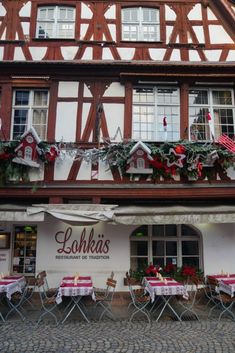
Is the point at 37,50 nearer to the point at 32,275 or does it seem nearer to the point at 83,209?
the point at 83,209

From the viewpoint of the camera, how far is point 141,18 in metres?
10.9

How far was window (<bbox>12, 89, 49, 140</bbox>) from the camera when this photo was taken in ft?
33.0

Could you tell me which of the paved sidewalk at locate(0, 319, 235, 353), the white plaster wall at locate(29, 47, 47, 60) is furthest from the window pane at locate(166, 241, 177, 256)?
the white plaster wall at locate(29, 47, 47, 60)

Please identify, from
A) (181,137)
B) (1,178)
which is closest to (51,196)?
(1,178)

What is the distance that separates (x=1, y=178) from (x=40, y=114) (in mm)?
2279

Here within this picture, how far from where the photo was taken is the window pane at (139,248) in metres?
10.0

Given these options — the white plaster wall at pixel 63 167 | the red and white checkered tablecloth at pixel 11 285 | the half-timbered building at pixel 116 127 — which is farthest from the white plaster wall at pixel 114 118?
the red and white checkered tablecloth at pixel 11 285

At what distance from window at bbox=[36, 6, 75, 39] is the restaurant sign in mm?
6021

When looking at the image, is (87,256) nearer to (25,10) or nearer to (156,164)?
(156,164)

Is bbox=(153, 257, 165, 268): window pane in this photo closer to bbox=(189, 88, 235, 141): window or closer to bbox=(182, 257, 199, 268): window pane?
bbox=(182, 257, 199, 268): window pane

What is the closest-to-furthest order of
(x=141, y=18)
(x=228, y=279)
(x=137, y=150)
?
1. (x=228, y=279)
2. (x=137, y=150)
3. (x=141, y=18)

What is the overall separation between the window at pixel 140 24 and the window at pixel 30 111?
327 centimetres

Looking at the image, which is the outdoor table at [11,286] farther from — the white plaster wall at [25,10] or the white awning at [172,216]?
the white plaster wall at [25,10]

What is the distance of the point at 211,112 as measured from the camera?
33.6 ft
